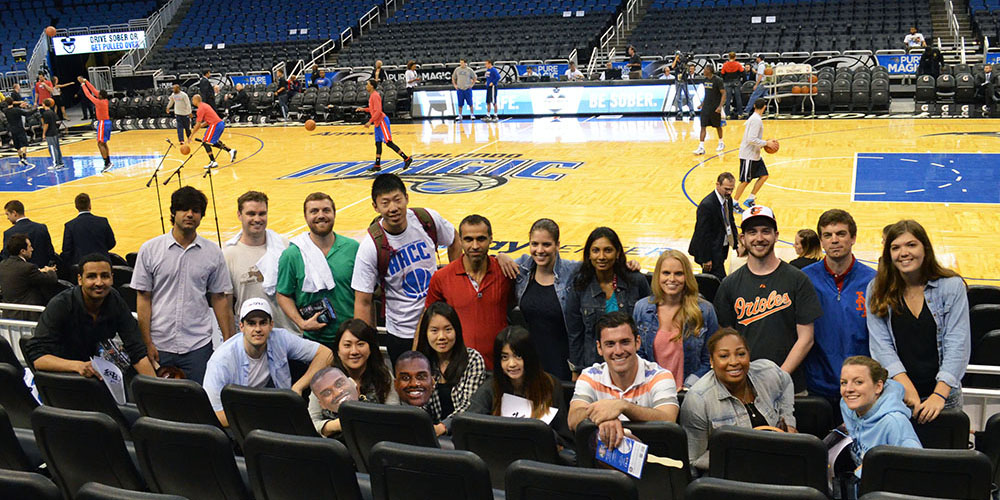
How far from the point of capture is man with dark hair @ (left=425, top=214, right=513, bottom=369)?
5254 mm

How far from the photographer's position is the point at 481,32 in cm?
3138

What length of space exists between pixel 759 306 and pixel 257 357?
260 cm

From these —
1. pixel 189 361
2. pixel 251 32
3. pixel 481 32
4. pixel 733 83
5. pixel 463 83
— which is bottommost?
pixel 189 361

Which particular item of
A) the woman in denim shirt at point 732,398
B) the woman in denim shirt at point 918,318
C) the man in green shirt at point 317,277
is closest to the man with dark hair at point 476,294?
the man in green shirt at point 317,277

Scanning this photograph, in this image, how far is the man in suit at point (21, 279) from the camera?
298 inches

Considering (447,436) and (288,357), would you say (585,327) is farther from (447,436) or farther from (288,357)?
(288,357)

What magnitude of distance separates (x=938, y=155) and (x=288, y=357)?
13.6 m

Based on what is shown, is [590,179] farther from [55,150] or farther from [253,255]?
[55,150]

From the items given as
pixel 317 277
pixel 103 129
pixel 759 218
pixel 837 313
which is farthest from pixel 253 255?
pixel 103 129

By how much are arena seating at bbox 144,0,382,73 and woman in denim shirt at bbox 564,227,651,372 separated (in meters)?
28.6

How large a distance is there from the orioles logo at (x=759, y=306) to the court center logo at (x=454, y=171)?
9.86m

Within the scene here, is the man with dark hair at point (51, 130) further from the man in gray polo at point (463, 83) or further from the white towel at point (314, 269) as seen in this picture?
the white towel at point (314, 269)

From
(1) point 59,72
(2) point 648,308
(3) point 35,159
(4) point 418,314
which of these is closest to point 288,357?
(4) point 418,314

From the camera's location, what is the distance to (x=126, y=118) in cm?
2823
